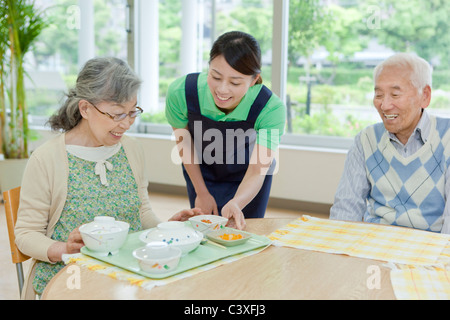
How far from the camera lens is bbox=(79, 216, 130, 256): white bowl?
1302 millimetres

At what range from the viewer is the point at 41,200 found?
1.56 metres

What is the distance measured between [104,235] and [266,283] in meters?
0.42

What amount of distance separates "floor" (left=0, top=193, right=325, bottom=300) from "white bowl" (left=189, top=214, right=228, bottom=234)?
0.42 metres

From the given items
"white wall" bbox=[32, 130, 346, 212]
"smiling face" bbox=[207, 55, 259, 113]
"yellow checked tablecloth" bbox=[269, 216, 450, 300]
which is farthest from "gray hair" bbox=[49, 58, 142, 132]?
"white wall" bbox=[32, 130, 346, 212]

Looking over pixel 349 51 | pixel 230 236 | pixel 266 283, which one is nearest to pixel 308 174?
pixel 349 51

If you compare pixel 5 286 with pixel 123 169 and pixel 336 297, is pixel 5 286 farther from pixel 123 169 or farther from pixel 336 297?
pixel 336 297

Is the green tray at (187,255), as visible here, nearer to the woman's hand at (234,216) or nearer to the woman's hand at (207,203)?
the woman's hand at (234,216)

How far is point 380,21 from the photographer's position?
4.31 m

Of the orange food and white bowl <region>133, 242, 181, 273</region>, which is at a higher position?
white bowl <region>133, 242, 181, 273</region>

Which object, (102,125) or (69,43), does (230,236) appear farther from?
(69,43)

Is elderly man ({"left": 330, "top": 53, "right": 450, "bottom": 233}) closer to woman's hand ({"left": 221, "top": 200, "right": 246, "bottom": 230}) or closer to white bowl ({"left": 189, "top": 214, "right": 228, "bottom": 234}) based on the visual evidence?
woman's hand ({"left": 221, "top": 200, "right": 246, "bottom": 230})

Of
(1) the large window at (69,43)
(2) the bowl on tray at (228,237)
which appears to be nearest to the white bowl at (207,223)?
(2) the bowl on tray at (228,237)

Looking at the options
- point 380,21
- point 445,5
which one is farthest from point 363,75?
point 445,5

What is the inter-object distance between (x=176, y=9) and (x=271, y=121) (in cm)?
350
